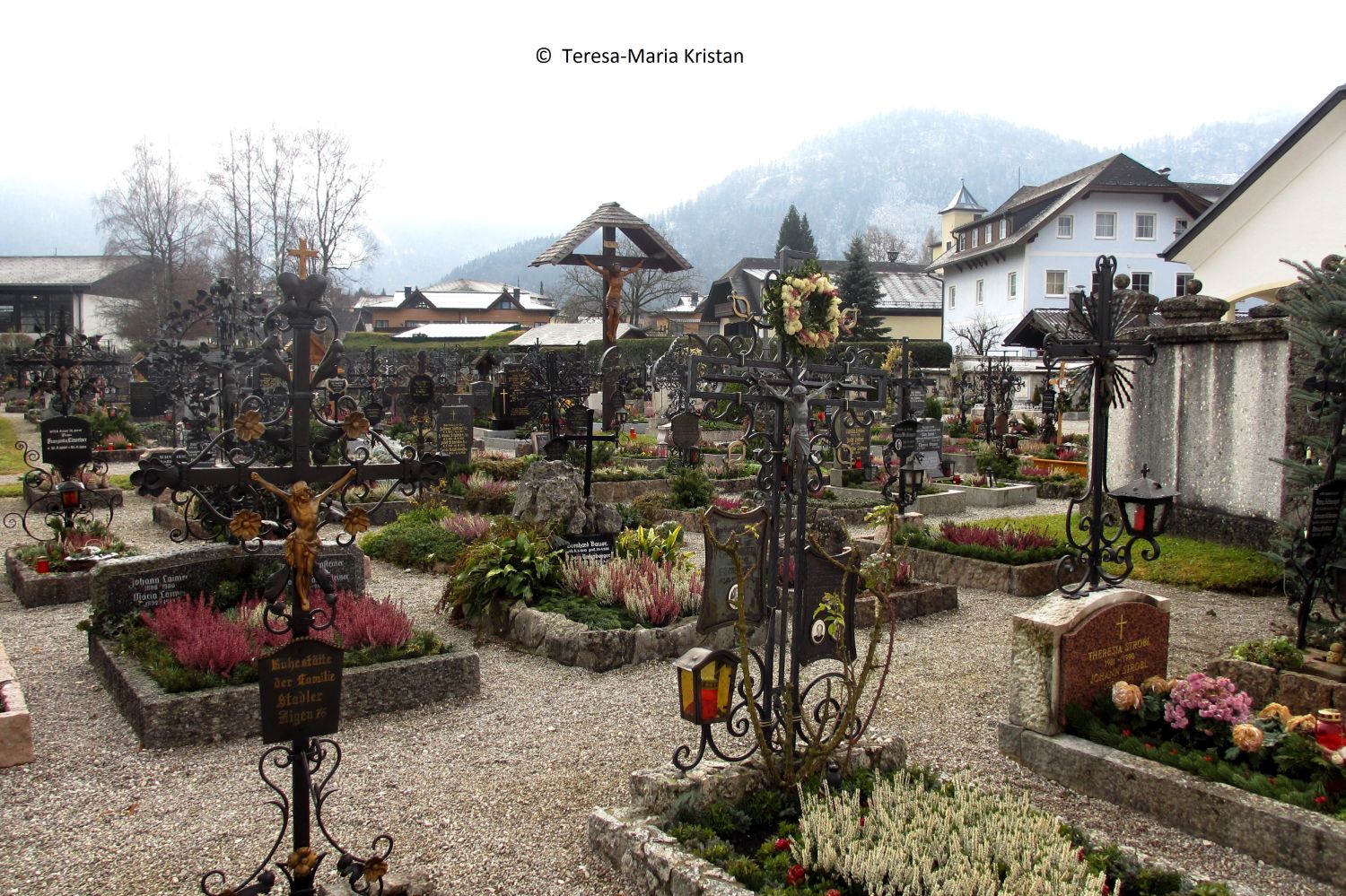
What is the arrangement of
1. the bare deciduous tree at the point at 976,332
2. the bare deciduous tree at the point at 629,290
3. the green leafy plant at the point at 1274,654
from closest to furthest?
the green leafy plant at the point at 1274,654, the bare deciduous tree at the point at 976,332, the bare deciduous tree at the point at 629,290

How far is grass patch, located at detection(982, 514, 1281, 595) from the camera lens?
1036cm

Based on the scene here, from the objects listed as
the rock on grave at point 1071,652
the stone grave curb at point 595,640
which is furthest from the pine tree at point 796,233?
the rock on grave at point 1071,652

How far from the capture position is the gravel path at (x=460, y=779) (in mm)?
4672

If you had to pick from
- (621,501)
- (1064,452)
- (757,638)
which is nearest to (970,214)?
(1064,452)

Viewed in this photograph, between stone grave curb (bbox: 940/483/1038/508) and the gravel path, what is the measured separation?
8.33m

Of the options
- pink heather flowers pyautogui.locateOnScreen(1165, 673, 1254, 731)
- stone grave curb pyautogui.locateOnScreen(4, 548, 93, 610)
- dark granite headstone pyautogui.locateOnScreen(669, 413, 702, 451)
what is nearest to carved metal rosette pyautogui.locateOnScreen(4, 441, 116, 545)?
stone grave curb pyautogui.locateOnScreen(4, 548, 93, 610)

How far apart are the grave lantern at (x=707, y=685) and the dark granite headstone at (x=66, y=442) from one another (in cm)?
1043

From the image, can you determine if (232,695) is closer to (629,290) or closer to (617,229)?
(617,229)

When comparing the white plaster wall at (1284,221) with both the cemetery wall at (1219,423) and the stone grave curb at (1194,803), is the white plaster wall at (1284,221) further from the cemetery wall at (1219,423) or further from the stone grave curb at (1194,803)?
the stone grave curb at (1194,803)

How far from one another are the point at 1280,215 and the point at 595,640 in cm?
1878

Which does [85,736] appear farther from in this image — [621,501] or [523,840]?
[621,501]

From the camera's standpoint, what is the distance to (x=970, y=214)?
262 ft

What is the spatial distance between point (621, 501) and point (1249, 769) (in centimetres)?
1216

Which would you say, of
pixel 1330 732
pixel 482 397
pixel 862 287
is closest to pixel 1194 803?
pixel 1330 732
